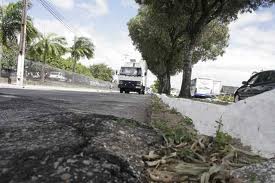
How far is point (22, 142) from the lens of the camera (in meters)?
3.88

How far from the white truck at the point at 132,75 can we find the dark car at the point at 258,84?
86.8ft

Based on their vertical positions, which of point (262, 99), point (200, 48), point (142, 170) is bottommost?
point (142, 170)

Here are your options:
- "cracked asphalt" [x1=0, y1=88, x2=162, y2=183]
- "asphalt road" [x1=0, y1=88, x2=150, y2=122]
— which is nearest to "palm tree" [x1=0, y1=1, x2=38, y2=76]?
"asphalt road" [x1=0, y1=88, x2=150, y2=122]

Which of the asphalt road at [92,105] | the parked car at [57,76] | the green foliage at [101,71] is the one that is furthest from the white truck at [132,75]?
the green foliage at [101,71]

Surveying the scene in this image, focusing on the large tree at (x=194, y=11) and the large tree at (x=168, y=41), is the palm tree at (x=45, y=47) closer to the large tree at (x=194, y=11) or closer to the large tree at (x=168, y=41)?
the large tree at (x=168, y=41)

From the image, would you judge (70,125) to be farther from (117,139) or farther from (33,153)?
(33,153)

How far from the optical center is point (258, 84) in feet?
53.7

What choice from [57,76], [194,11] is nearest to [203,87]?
[57,76]

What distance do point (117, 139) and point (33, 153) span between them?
0.78 metres

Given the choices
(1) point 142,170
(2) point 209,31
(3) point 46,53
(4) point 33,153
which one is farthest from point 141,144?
(3) point 46,53

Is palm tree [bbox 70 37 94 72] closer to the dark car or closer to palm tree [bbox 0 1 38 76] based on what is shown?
palm tree [bbox 0 1 38 76]

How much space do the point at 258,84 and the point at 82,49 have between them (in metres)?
69.7

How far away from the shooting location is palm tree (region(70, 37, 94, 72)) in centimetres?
8312

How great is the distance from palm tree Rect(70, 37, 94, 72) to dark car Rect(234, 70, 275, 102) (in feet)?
219
